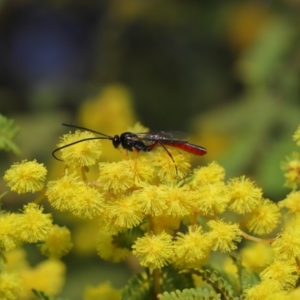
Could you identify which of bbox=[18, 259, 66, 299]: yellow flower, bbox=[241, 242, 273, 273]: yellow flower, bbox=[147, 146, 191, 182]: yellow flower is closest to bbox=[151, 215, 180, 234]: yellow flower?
bbox=[147, 146, 191, 182]: yellow flower

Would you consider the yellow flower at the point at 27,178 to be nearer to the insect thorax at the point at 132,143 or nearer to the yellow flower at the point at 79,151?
the yellow flower at the point at 79,151

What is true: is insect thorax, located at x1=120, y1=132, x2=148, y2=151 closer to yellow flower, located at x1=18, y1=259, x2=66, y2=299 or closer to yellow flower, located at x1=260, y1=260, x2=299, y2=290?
yellow flower, located at x1=260, y1=260, x2=299, y2=290

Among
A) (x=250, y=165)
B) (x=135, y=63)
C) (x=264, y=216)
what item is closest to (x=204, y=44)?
(x=135, y=63)

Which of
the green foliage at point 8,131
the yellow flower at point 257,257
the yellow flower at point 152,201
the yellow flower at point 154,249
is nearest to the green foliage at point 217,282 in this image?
the yellow flower at point 154,249

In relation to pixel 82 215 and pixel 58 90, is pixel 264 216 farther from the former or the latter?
pixel 58 90

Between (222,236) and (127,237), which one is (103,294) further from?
(222,236)

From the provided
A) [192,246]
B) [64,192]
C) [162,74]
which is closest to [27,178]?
[64,192]
